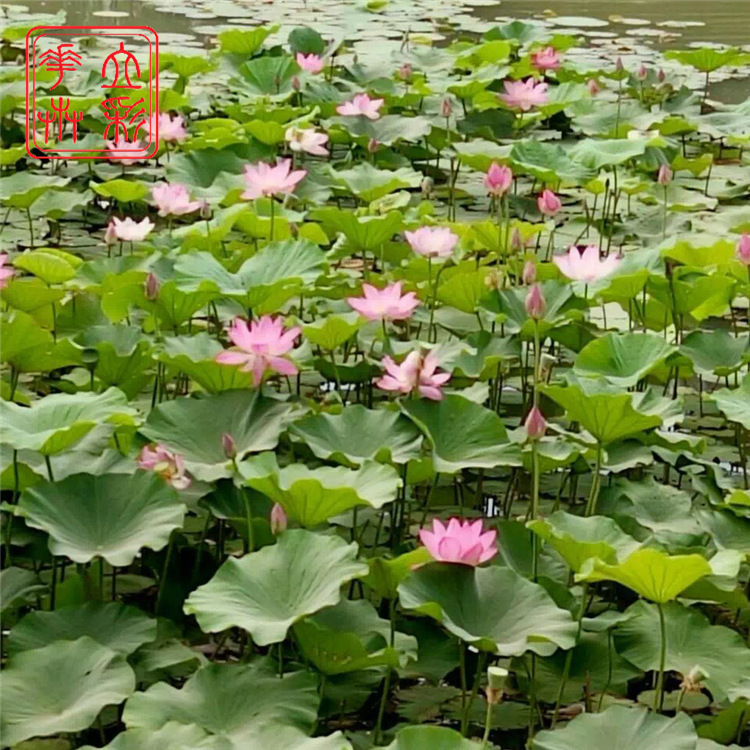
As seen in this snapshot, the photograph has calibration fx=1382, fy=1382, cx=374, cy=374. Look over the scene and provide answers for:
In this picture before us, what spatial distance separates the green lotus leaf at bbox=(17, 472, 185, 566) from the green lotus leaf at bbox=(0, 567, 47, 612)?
71 millimetres

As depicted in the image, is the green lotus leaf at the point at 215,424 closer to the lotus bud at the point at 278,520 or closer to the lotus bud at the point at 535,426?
the lotus bud at the point at 278,520

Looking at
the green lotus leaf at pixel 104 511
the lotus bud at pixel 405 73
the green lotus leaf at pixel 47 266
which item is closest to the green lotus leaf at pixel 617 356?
the green lotus leaf at pixel 104 511

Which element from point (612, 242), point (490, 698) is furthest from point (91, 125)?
point (490, 698)

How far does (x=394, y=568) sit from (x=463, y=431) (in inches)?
14.3

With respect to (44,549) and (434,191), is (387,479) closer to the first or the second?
(44,549)

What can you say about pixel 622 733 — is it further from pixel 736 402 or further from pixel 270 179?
pixel 270 179

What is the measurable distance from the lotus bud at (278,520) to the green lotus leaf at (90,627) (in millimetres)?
168

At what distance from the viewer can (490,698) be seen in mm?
1225

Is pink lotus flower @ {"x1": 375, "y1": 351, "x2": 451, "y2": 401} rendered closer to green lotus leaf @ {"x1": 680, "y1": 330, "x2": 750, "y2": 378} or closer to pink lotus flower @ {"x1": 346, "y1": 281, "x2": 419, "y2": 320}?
pink lotus flower @ {"x1": 346, "y1": 281, "x2": 419, "y2": 320}

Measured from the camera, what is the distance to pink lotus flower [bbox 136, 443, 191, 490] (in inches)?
64.8

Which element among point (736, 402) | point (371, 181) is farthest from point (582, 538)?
point (371, 181)

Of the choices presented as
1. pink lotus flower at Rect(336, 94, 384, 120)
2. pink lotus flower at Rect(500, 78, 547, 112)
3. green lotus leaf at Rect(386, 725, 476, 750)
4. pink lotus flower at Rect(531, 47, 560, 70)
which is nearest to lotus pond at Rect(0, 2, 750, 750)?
green lotus leaf at Rect(386, 725, 476, 750)

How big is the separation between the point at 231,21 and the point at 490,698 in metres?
5.21

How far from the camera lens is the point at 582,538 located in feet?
5.25
